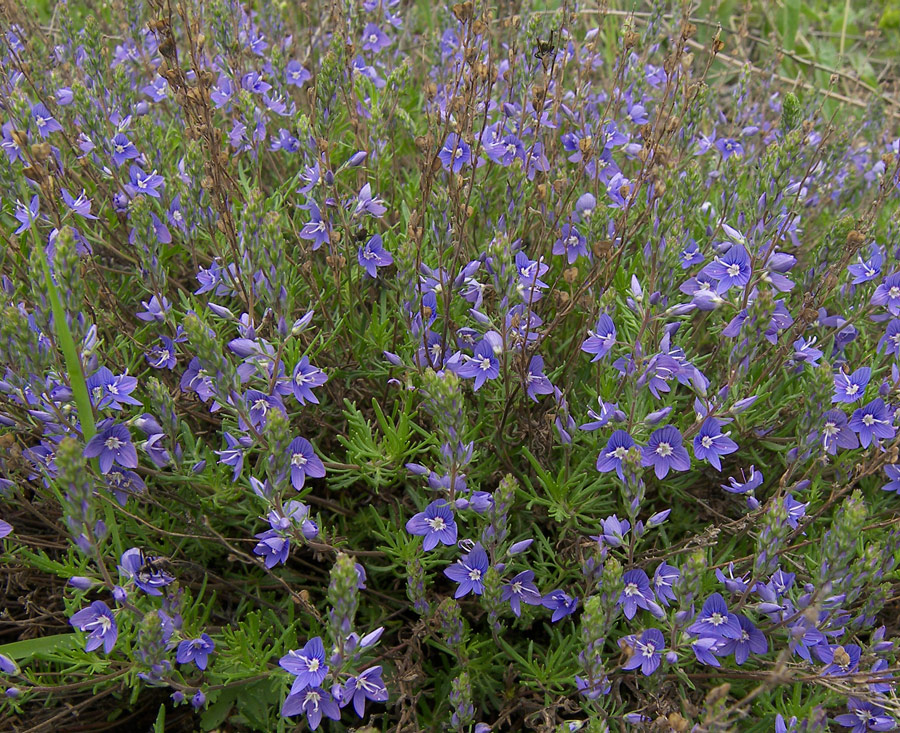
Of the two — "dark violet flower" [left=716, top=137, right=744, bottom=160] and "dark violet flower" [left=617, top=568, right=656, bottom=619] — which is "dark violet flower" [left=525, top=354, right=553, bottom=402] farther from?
"dark violet flower" [left=716, top=137, right=744, bottom=160]

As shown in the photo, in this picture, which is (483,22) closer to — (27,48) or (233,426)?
(233,426)

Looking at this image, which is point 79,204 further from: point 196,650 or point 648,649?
point 648,649

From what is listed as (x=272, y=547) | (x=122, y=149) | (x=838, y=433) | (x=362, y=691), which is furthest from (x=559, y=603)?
(x=122, y=149)

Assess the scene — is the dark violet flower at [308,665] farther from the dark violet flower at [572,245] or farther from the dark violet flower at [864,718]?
the dark violet flower at [572,245]

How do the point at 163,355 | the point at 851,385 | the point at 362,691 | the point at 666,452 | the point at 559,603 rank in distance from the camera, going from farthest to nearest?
the point at 163,355, the point at 851,385, the point at 559,603, the point at 666,452, the point at 362,691

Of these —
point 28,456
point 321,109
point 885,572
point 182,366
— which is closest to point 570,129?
point 321,109

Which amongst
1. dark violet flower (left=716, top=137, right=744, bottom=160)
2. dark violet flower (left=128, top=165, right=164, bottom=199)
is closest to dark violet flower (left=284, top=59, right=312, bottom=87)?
dark violet flower (left=128, top=165, right=164, bottom=199)
